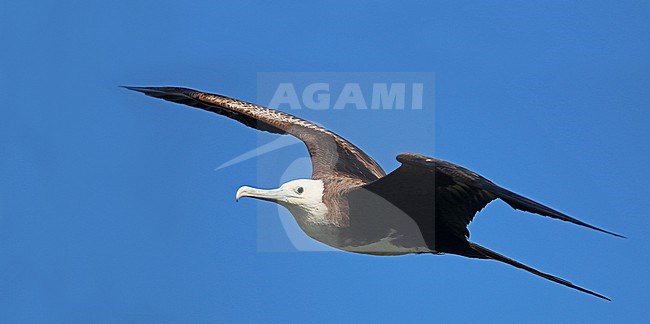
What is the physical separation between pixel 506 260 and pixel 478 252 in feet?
0.85

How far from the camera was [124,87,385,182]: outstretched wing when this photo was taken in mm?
8805

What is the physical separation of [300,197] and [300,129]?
131 centimetres

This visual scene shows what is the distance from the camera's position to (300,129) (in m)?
9.32

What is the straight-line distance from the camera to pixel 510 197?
665 cm

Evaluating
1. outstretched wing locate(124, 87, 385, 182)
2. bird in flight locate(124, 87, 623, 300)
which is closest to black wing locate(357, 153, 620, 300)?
bird in flight locate(124, 87, 623, 300)

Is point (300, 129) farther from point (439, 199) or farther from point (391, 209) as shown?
point (439, 199)

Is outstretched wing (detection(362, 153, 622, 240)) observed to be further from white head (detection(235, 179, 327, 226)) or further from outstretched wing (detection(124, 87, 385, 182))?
outstretched wing (detection(124, 87, 385, 182))

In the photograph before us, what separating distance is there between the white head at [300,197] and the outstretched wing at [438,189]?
352 millimetres

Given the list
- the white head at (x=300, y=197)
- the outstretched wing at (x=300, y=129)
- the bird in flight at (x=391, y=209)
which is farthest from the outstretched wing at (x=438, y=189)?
the outstretched wing at (x=300, y=129)

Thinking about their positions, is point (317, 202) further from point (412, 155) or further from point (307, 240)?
point (412, 155)

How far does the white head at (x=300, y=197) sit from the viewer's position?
8047 mm

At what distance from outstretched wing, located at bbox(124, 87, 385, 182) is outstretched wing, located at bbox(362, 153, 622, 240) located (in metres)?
0.82

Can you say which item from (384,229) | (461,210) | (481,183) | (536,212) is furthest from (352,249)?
(536,212)

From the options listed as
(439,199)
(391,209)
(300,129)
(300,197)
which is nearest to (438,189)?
(439,199)
